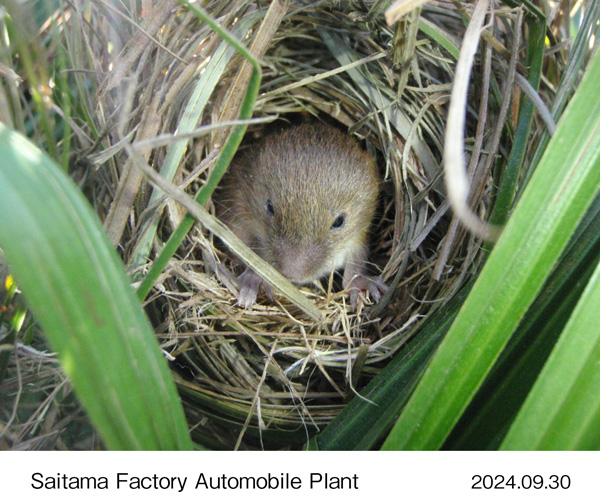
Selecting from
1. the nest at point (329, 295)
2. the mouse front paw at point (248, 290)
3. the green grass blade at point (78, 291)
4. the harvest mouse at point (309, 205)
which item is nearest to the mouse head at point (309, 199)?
the harvest mouse at point (309, 205)

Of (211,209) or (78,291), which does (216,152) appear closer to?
(211,209)

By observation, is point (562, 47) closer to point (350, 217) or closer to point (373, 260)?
point (350, 217)

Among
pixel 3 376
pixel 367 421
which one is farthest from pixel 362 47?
pixel 3 376

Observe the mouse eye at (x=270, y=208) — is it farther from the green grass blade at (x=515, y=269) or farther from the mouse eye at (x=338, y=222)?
the green grass blade at (x=515, y=269)

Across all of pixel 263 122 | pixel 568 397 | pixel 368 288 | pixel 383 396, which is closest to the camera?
pixel 568 397

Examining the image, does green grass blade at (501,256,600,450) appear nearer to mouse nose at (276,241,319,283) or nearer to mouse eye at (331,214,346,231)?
mouse nose at (276,241,319,283)

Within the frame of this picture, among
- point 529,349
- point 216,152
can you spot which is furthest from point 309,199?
point 529,349
